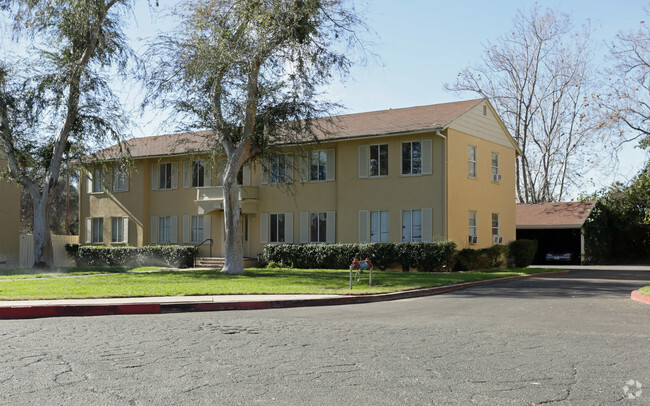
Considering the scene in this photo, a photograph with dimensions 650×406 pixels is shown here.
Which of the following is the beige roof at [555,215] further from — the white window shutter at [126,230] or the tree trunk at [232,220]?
the white window shutter at [126,230]

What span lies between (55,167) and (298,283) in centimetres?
1408

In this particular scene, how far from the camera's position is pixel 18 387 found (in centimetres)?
604

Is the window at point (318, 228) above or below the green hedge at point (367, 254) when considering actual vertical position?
above

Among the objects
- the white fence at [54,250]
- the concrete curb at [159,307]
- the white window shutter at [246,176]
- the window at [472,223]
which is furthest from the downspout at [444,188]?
the white fence at [54,250]

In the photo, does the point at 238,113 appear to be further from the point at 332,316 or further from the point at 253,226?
Answer: the point at 332,316

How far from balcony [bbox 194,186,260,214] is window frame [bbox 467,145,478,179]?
9.83 meters

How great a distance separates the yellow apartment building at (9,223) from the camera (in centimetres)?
3422

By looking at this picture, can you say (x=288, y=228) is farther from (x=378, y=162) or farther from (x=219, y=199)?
(x=378, y=162)

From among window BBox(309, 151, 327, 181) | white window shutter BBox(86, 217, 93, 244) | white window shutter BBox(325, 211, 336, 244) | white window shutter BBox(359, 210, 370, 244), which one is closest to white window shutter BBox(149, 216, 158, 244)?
white window shutter BBox(86, 217, 93, 244)

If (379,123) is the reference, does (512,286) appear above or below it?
below

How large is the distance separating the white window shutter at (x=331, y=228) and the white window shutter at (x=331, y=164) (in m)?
1.64

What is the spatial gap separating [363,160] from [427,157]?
2977mm

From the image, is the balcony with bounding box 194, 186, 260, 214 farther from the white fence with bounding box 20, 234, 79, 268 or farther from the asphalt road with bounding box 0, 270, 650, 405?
the asphalt road with bounding box 0, 270, 650, 405

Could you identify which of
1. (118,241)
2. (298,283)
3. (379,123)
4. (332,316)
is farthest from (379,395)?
(118,241)
